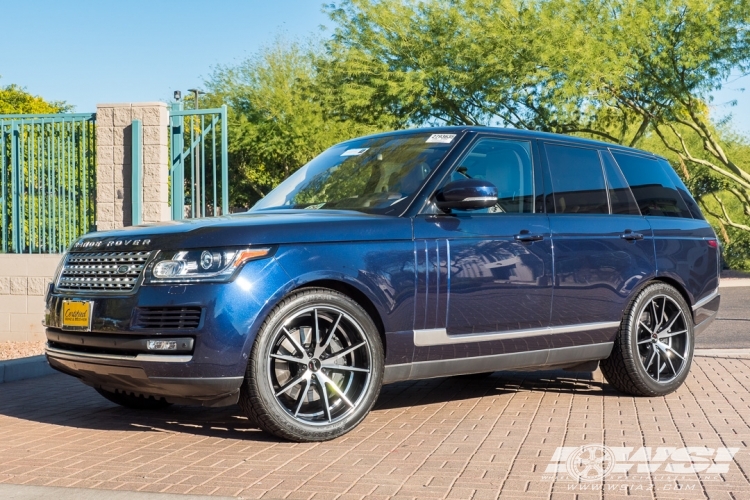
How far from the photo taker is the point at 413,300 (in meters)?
6.05

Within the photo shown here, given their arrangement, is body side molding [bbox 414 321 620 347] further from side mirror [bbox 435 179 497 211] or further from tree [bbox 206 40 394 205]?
tree [bbox 206 40 394 205]

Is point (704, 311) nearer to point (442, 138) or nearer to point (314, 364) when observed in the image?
point (442, 138)

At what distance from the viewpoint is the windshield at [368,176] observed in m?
6.41

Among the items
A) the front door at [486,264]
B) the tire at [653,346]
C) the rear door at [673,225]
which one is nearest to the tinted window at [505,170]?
the front door at [486,264]

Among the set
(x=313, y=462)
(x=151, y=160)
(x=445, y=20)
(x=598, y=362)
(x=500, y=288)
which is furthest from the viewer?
(x=445, y=20)

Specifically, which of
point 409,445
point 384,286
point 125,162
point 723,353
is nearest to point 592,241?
point 384,286

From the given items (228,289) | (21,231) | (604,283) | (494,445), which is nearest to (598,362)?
(604,283)

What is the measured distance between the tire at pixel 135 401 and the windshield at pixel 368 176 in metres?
1.57

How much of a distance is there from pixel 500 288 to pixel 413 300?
74cm

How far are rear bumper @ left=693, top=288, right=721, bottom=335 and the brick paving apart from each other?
507mm

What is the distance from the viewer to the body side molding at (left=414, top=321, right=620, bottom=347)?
6.15m

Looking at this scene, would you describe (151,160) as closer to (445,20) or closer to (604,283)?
(604,283)

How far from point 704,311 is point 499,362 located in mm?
2612

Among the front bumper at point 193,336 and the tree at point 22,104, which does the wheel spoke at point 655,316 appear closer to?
the front bumper at point 193,336
